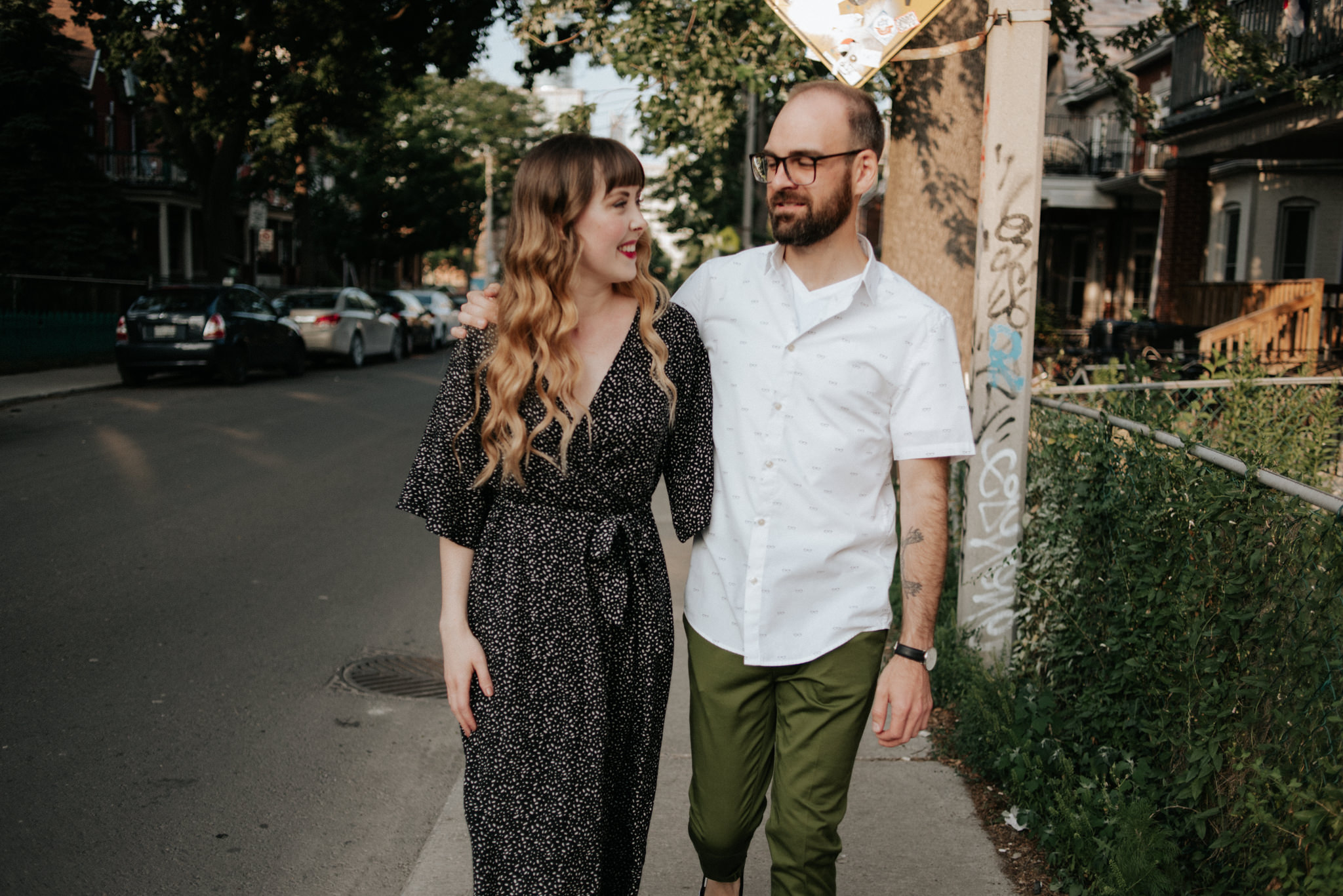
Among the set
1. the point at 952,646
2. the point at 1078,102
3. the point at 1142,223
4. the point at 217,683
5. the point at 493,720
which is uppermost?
the point at 1078,102

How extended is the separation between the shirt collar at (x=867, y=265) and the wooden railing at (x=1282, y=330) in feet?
39.9

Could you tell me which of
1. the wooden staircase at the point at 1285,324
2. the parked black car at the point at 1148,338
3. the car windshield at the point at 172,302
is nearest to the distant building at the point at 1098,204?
the parked black car at the point at 1148,338

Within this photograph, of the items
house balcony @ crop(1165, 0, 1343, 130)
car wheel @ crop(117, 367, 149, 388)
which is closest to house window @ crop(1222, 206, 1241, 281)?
house balcony @ crop(1165, 0, 1343, 130)

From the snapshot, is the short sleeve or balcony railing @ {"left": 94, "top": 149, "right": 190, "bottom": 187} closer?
the short sleeve

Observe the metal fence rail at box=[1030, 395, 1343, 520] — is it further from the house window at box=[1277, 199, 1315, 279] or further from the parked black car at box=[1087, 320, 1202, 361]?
the house window at box=[1277, 199, 1315, 279]

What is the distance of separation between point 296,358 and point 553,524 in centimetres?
1848

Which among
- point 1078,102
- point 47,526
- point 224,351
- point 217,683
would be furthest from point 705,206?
point 217,683

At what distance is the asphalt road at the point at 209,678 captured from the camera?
12.0ft

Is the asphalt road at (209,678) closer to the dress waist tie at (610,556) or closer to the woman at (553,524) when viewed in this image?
the woman at (553,524)

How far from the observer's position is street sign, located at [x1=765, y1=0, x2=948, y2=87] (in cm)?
410

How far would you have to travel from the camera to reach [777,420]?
2.57 metres

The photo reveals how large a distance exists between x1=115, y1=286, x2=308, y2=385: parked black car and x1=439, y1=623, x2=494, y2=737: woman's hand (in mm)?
15923

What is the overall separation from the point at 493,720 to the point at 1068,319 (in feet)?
87.0

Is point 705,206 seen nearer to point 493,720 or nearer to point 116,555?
point 116,555
